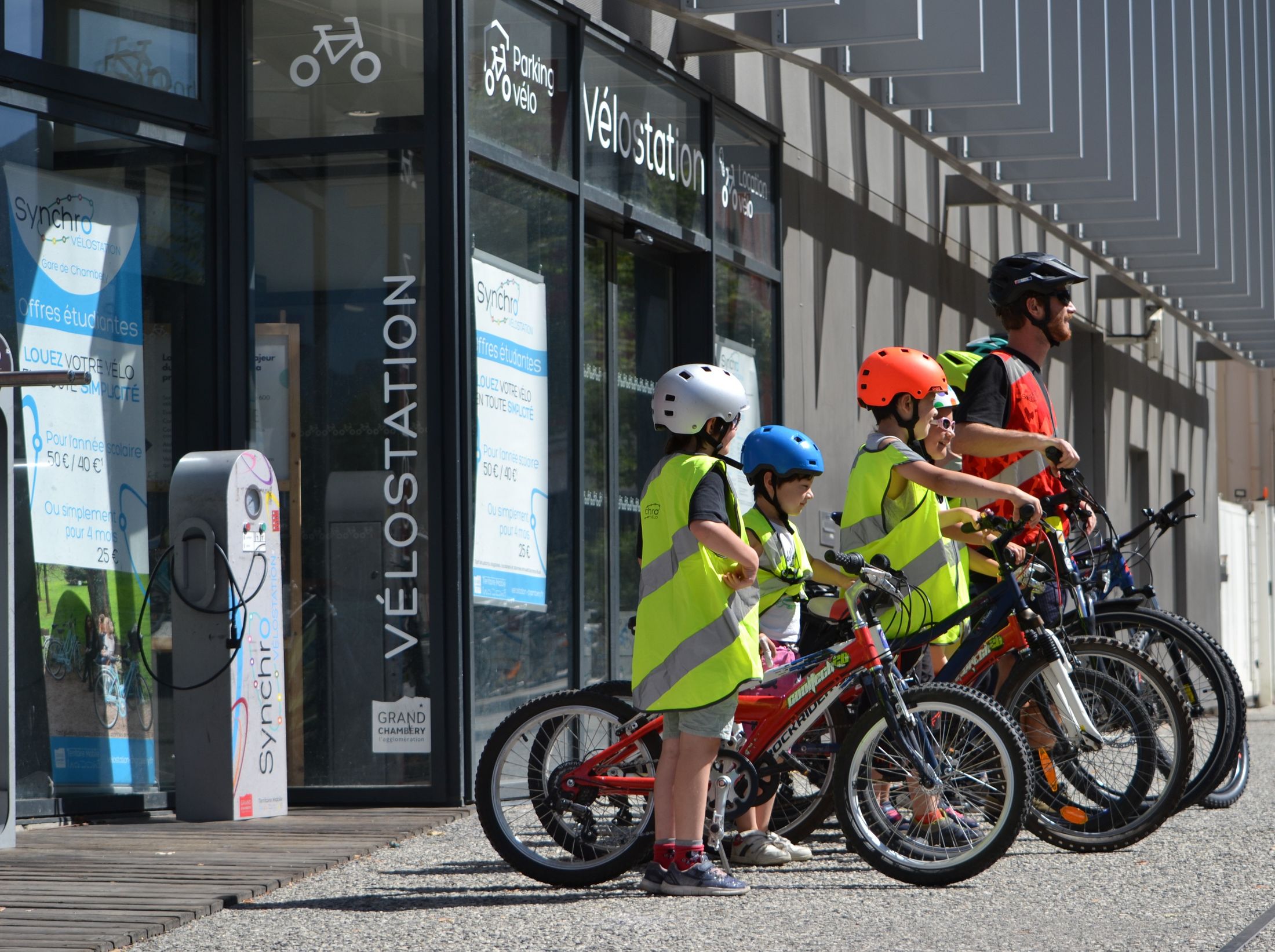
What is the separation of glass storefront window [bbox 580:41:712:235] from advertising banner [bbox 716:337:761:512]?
0.73 meters

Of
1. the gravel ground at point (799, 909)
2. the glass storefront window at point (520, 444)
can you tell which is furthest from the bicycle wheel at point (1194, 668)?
the glass storefront window at point (520, 444)

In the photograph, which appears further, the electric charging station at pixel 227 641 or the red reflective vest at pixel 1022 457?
the electric charging station at pixel 227 641

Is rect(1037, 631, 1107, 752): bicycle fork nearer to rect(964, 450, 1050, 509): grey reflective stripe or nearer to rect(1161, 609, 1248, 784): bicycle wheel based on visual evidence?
rect(1161, 609, 1248, 784): bicycle wheel

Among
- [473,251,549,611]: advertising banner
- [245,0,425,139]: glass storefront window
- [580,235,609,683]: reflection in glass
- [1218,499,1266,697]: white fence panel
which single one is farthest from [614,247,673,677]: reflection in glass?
[1218,499,1266,697]: white fence panel

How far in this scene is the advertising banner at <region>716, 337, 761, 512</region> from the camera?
1059cm

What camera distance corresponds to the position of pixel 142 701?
7.75 meters

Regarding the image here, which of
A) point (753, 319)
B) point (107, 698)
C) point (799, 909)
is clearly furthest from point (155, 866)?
point (753, 319)

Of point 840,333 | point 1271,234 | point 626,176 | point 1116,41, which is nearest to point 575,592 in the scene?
point 626,176

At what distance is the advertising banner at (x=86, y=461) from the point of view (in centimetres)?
739

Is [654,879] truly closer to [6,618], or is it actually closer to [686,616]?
[686,616]

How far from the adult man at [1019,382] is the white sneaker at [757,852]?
1.51 m

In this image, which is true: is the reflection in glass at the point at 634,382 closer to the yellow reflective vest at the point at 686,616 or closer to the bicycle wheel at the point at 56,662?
the bicycle wheel at the point at 56,662

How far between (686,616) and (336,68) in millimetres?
3675

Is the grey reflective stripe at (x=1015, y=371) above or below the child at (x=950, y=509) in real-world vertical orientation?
above
